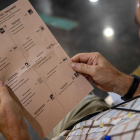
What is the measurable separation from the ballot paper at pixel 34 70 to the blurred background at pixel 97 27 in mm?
734

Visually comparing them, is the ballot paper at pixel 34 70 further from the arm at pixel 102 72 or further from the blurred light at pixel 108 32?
the blurred light at pixel 108 32

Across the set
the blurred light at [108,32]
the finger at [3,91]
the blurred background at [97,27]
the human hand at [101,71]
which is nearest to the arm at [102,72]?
the human hand at [101,71]

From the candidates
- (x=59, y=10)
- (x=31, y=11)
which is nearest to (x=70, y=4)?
(x=59, y=10)

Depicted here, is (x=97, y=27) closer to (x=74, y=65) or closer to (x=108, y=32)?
(x=108, y=32)

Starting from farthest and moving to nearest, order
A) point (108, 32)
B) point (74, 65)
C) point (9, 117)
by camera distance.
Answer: point (108, 32), point (74, 65), point (9, 117)

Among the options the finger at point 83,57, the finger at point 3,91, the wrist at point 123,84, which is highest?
the finger at point 3,91

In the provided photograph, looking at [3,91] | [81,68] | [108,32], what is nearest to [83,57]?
[81,68]

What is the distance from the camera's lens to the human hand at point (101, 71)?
61 cm

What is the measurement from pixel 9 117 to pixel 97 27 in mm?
1498

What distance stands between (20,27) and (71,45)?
1.02 meters

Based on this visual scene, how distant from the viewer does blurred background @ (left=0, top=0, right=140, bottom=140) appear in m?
1.46

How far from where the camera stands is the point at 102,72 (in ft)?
2.03

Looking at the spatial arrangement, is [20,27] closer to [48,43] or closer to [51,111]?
[48,43]

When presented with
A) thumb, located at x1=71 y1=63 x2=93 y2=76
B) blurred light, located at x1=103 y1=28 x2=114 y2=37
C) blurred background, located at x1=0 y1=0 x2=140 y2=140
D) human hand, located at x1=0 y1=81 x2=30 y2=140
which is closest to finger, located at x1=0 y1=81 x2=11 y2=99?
human hand, located at x1=0 y1=81 x2=30 y2=140
